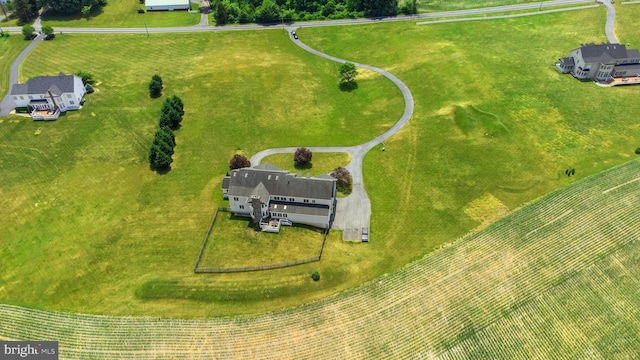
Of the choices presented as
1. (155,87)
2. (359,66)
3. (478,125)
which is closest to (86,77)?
(155,87)

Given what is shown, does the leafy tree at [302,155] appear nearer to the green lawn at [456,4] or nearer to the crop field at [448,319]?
the crop field at [448,319]

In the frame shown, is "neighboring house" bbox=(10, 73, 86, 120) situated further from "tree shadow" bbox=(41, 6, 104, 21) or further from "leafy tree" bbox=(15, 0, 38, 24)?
"leafy tree" bbox=(15, 0, 38, 24)

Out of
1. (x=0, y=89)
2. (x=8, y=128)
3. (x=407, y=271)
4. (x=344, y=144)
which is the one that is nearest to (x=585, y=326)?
(x=407, y=271)

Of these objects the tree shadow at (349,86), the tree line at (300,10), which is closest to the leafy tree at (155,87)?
the tree line at (300,10)

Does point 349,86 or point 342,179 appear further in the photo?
point 349,86

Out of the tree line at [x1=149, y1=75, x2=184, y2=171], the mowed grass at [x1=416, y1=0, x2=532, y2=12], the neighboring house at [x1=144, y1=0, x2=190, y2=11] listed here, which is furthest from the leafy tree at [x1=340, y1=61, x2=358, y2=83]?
the neighboring house at [x1=144, y1=0, x2=190, y2=11]

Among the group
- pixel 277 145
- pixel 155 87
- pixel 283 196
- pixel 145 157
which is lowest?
pixel 145 157

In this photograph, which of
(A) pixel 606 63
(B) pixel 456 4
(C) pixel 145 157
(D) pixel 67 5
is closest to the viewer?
(C) pixel 145 157

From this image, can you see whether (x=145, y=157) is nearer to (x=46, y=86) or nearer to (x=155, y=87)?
(x=155, y=87)
